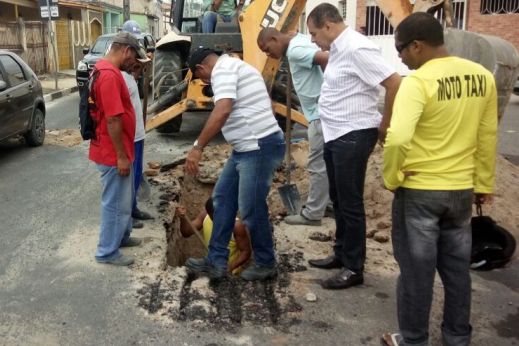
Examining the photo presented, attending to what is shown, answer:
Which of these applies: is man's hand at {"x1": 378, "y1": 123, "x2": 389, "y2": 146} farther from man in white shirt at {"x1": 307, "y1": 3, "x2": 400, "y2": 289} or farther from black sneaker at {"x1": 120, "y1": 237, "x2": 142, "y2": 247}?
black sneaker at {"x1": 120, "y1": 237, "x2": 142, "y2": 247}

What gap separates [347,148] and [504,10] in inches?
626

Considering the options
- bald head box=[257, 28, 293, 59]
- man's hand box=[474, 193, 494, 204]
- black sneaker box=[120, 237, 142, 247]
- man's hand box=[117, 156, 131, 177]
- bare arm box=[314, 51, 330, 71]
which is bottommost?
black sneaker box=[120, 237, 142, 247]

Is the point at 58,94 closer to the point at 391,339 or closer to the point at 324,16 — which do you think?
the point at 324,16

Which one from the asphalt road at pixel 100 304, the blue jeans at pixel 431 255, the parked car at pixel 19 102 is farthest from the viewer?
the parked car at pixel 19 102

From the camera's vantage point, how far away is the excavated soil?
3752mm

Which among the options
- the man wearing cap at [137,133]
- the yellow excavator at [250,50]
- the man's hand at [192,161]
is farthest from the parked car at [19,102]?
the man's hand at [192,161]

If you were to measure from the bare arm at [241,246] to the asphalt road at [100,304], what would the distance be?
0.88 metres

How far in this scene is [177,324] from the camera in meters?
3.59

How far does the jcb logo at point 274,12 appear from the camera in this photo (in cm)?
709

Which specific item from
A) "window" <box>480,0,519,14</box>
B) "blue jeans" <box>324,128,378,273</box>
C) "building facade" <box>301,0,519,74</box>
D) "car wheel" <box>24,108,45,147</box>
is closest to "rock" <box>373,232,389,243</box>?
"blue jeans" <box>324,128,378,273</box>

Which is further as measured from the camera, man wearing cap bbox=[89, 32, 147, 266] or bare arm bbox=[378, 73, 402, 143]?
man wearing cap bbox=[89, 32, 147, 266]

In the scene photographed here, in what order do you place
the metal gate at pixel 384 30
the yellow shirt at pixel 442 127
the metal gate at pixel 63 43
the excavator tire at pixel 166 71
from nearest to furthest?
the yellow shirt at pixel 442 127 < the excavator tire at pixel 166 71 < the metal gate at pixel 384 30 < the metal gate at pixel 63 43

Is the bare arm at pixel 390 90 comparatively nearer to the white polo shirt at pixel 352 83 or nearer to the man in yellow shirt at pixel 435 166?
the white polo shirt at pixel 352 83

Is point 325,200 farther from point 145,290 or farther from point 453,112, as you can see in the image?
point 453,112
